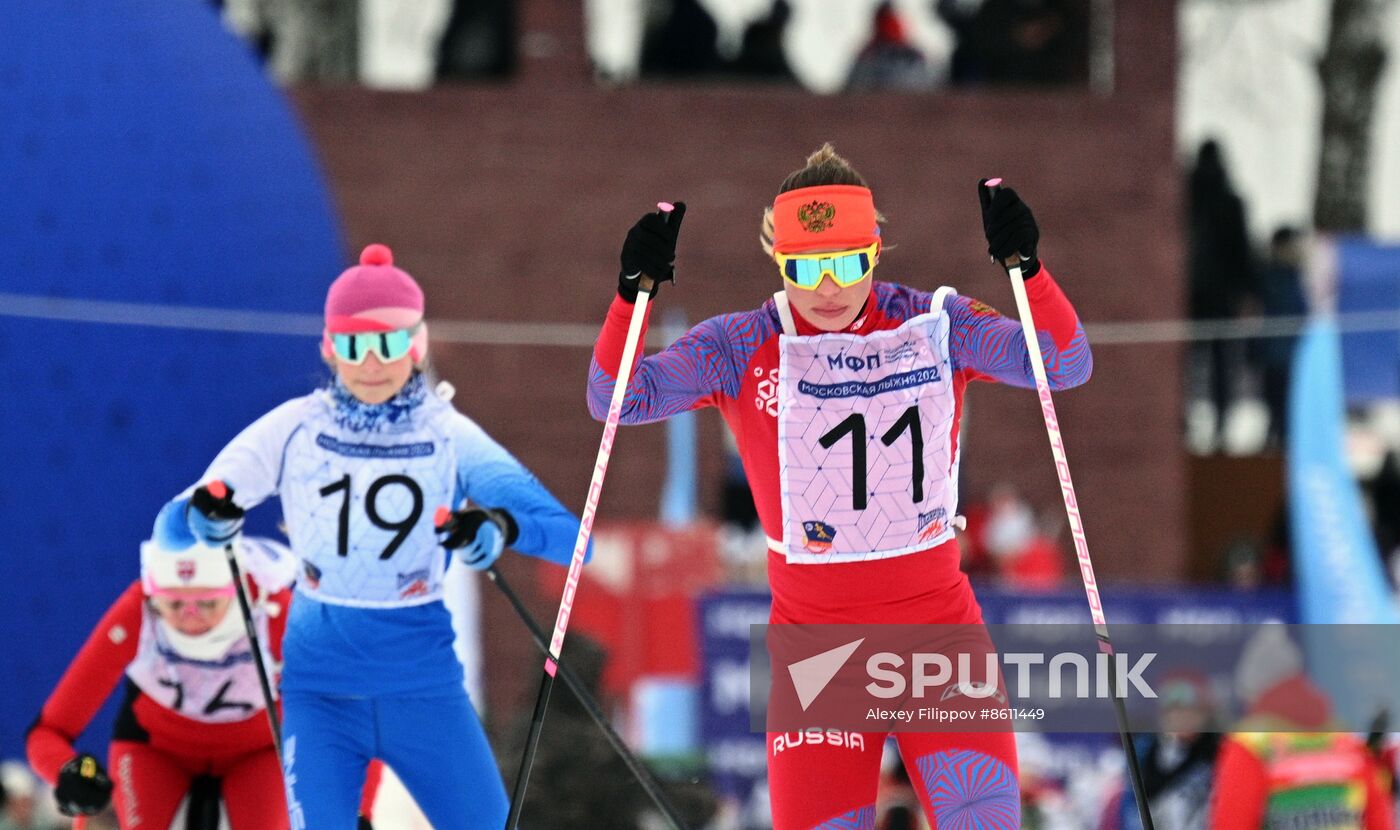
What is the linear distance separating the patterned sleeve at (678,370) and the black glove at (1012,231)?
0.66m

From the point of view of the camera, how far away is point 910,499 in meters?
4.96

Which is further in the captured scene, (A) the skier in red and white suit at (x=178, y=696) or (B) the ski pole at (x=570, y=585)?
(A) the skier in red and white suit at (x=178, y=696)

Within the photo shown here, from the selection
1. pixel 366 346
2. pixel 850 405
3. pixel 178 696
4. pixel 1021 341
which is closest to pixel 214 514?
pixel 366 346

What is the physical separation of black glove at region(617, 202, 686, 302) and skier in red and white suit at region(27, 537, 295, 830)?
1.81 m

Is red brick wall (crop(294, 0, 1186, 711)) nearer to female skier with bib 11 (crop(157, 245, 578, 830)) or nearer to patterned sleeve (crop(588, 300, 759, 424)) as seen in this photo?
female skier with bib 11 (crop(157, 245, 578, 830))

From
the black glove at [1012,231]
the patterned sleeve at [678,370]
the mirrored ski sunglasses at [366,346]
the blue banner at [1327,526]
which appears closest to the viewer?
the black glove at [1012,231]

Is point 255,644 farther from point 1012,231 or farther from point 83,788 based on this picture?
point 1012,231

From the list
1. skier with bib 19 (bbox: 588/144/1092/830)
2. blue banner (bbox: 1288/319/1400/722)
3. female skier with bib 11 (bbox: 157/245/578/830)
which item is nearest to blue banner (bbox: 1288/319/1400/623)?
blue banner (bbox: 1288/319/1400/722)

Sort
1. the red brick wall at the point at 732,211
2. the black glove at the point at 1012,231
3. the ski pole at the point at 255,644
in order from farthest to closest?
the red brick wall at the point at 732,211 → the ski pole at the point at 255,644 → the black glove at the point at 1012,231

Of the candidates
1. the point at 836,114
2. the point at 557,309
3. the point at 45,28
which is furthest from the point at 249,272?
the point at 836,114

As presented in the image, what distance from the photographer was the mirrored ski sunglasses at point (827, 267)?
495 centimetres

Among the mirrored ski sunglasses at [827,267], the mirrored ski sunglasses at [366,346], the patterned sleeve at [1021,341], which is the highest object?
the mirrored ski sunglasses at [827,267]

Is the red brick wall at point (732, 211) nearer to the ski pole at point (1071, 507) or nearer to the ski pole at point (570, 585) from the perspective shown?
the ski pole at point (570, 585)

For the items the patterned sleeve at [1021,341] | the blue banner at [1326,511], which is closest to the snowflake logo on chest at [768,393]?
the patterned sleeve at [1021,341]
